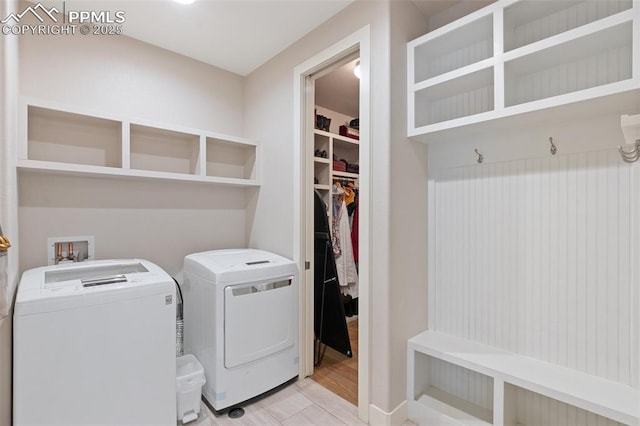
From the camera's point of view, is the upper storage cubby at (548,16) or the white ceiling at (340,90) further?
the white ceiling at (340,90)

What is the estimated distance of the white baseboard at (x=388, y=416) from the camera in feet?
5.58

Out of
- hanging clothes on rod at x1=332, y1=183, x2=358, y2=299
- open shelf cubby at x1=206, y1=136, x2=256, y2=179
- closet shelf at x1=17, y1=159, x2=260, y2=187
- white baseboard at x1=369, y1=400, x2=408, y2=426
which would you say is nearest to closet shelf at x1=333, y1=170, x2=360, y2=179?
hanging clothes on rod at x1=332, y1=183, x2=358, y2=299

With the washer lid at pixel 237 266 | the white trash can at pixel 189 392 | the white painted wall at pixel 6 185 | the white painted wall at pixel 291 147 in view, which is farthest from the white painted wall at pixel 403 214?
the white painted wall at pixel 6 185

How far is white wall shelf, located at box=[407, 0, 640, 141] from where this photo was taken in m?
1.28

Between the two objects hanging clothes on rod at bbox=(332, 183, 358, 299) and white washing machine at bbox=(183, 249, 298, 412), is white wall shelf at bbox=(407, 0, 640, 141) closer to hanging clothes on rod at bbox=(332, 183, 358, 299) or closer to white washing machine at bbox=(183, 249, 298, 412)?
white washing machine at bbox=(183, 249, 298, 412)

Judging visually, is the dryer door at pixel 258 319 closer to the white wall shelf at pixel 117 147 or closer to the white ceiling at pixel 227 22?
the white wall shelf at pixel 117 147

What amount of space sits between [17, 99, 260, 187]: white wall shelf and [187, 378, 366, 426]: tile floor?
1.58 meters

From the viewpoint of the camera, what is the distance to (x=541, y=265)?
63.8 inches

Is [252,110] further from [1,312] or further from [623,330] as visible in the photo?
[623,330]

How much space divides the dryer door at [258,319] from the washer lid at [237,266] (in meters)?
0.05

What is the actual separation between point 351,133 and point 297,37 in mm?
1358

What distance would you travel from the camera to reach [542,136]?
1.60m

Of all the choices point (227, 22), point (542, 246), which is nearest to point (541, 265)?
point (542, 246)

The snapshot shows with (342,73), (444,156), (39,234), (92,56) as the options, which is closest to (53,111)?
(92,56)
